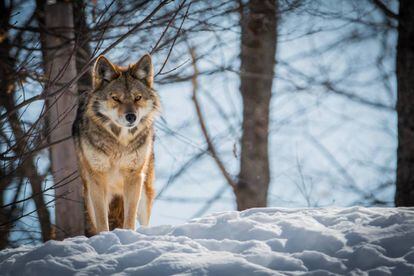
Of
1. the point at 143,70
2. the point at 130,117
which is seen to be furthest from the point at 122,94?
the point at 143,70

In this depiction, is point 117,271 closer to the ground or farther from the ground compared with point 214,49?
closer to the ground

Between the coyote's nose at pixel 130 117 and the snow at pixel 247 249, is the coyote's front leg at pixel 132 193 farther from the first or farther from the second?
the snow at pixel 247 249

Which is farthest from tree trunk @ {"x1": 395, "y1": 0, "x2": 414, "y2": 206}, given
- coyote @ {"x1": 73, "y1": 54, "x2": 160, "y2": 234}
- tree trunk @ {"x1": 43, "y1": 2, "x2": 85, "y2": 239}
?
tree trunk @ {"x1": 43, "y1": 2, "x2": 85, "y2": 239}

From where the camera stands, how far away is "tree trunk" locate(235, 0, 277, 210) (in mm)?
9039

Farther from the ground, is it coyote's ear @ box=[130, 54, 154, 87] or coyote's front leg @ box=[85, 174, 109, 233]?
coyote's ear @ box=[130, 54, 154, 87]

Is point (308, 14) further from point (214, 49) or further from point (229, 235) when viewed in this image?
point (229, 235)

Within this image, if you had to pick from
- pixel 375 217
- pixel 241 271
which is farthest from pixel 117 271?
pixel 375 217

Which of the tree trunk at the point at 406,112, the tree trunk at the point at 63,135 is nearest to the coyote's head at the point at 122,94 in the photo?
the tree trunk at the point at 63,135

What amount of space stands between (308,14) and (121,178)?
387cm

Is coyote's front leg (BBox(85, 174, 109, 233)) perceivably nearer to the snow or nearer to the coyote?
the coyote

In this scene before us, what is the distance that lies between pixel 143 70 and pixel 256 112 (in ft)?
12.7

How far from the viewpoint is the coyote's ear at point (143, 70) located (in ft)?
19.0

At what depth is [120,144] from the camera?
5617 millimetres

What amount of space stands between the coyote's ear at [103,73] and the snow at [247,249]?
2.13 meters
